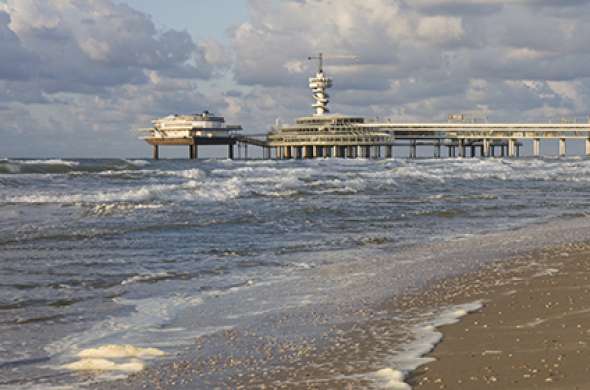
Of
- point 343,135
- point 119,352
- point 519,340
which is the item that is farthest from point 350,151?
point 119,352

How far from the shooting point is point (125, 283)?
10172mm

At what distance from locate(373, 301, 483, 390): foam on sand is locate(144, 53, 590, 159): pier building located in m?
94.4

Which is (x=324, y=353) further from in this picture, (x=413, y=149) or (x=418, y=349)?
(x=413, y=149)

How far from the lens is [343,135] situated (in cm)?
10288

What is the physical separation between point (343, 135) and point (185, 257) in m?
90.8

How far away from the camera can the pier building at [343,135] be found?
336ft

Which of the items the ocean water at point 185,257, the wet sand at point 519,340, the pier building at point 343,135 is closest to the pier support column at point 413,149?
the pier building at point 343,135

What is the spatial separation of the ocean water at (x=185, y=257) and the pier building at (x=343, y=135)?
74.2 meters

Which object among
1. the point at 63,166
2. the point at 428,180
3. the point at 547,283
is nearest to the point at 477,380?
the point at 547,283

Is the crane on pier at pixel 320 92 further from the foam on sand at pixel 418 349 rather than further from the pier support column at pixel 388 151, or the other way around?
the foam on sand at pixel 418 349

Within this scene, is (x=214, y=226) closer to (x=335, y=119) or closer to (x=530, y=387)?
(x=530, y=387)

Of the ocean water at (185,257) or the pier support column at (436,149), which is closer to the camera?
the ocean water at (185,257)

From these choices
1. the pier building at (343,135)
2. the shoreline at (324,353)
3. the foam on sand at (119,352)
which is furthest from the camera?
the pier building at (343,135)

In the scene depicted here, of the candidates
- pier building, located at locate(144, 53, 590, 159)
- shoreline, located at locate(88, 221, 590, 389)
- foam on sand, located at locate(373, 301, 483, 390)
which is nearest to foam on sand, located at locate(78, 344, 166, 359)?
shoreline, located at locate(88, 221, 590, 389)
